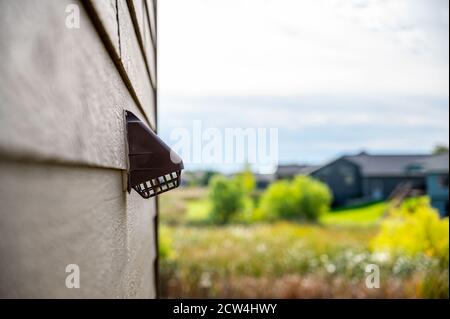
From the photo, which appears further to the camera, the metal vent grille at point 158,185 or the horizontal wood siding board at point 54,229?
the metal vent grille at point 158,185

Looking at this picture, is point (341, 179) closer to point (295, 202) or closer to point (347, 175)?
point (347, 175)

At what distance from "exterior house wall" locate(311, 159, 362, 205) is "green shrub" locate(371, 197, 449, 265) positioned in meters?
28.3

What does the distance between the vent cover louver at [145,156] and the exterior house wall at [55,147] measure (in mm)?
200

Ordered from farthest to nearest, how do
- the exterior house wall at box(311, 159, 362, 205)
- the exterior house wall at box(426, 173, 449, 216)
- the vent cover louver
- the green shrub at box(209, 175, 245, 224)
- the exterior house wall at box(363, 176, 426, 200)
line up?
the exterior house wall at box(363, 176, 426, 200) < the exterior house wall at box(311, 159, 362, 205) < the green shrub at box(209, 175, 245, 224) < the exterior house wall at box(426, 173, 449, 216) < the vent cover louver

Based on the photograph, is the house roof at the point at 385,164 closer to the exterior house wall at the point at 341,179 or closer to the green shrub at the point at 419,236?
the exterior house wall at the point at 341,179

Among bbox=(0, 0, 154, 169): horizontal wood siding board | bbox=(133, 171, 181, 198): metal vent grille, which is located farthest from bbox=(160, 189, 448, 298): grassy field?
bbox=(0, 0, 154, 169): horizontal wood siding board

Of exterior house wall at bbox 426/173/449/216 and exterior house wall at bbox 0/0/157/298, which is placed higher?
exterior house wall at bbox 0/0/157/298

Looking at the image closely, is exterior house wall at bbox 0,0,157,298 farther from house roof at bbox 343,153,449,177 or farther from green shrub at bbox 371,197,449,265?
house roof at bbox 343,153,449,177

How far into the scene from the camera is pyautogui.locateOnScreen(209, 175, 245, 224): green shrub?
75.6 feet

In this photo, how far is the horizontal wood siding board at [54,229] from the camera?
15.8 inches

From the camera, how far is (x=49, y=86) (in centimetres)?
48

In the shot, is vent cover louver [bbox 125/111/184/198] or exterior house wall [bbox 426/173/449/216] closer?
vent cover louver [bbox 125/111/184/198]

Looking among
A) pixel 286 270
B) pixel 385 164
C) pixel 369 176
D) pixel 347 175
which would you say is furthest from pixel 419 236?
pixel 385 164

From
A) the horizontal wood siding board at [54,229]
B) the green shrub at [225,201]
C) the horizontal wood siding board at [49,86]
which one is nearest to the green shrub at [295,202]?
the green shrub at [225,201]
